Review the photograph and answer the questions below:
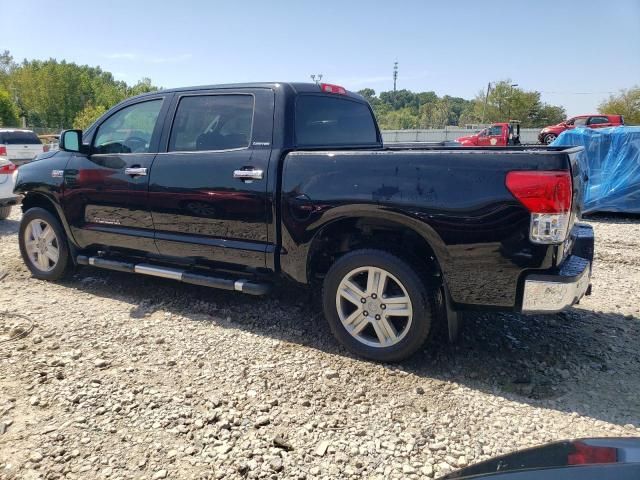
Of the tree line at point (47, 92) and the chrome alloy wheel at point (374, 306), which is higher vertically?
the tree line at point (47, 92)

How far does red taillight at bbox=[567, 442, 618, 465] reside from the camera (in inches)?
56.4

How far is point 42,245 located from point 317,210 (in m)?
3.53

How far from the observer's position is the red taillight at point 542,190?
8.71 ft

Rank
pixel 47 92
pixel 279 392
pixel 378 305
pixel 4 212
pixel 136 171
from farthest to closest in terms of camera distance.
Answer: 1. pixel 47 92
2. pixel 4 212
3. pixel 136 171
4. pixel 378 305
5. pixel 279 392

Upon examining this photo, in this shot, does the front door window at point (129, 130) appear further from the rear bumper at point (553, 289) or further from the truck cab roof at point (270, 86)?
the rear bumper at point (553, 289)

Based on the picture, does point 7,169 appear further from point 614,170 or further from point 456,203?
point 614,170

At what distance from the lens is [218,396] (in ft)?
9.77

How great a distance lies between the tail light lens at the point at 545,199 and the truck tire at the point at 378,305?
0.80m

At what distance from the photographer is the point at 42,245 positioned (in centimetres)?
523

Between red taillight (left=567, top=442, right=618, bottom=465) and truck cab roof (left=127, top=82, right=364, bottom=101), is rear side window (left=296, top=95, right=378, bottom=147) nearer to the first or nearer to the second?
truck cab roof (left=127, top=82, right=364, bottom=101)

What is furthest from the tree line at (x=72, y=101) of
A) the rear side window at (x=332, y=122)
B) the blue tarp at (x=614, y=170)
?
the rear side window at (x=332, y=122)

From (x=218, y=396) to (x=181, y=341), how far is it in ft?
2.99

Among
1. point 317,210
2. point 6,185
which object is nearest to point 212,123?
point 317,210

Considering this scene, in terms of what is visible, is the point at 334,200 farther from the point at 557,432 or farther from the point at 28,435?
the point at 28,435
